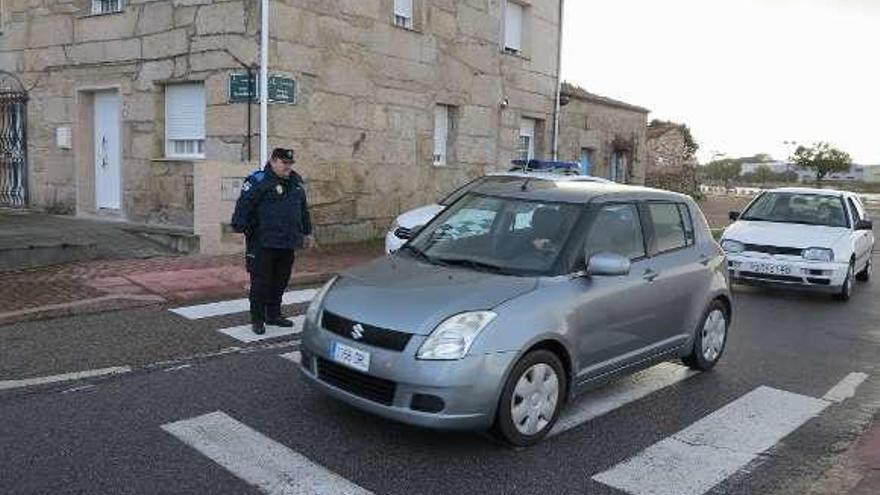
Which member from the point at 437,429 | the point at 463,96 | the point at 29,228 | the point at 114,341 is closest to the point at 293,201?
the point at 114,341

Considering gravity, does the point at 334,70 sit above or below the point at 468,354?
above

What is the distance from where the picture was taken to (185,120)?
13336 mm

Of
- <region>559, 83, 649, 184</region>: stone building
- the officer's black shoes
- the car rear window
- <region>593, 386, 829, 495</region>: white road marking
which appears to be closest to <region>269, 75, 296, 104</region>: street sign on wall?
the officer's black shoes

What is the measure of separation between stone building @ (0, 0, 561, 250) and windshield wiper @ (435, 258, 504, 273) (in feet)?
24.1

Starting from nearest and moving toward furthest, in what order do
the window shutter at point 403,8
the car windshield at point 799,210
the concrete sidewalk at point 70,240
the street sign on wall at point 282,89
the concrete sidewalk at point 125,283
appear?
the concrete sidewalk at point 125,283 < the concrete sidewalk at point 70,240 < the car windshield at point 799,210 < the street sign on wall at point 282,89 < the window shutter at point 403,8

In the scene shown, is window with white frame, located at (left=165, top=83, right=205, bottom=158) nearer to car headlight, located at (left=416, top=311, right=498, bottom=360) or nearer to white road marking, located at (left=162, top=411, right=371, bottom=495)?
white road marking, located at (left=162, top=411, right=371, bottom=495)

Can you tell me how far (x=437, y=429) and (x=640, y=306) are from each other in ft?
6.44

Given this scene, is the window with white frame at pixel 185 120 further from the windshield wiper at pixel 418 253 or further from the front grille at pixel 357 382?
the front grille at pixel 357 382

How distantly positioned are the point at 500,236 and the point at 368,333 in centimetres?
138

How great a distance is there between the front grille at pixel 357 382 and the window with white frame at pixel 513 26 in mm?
15100

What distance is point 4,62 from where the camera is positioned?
15820mm

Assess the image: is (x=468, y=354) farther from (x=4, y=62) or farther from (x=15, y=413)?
(x=4, y=62)

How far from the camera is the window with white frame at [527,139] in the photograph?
19953 mm

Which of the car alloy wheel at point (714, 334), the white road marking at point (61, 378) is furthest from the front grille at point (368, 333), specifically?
the car alloy wheel at point (714, 334)
